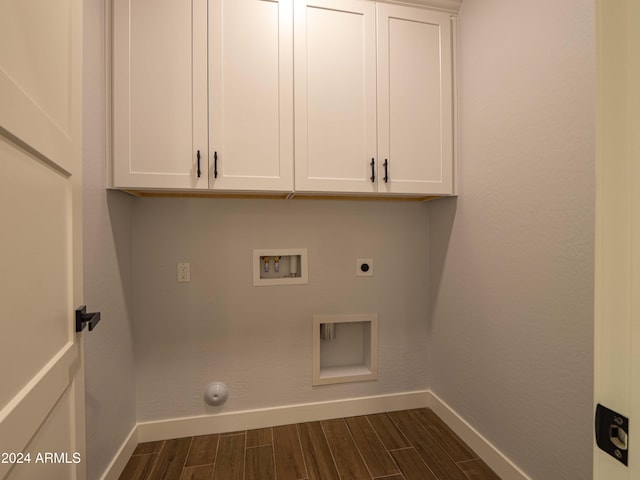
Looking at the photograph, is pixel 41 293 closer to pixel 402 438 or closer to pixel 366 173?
pixel 366 173

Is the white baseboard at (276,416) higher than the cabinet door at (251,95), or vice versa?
the cabinet door at (251,95)

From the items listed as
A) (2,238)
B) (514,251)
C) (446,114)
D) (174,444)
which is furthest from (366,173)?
(174,444)

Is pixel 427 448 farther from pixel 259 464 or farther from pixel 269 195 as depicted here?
pixel 269 195

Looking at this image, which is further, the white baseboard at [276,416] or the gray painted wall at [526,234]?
the white baseboard at [276,416]

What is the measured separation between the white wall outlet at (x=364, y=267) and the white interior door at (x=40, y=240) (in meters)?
→ 1.47

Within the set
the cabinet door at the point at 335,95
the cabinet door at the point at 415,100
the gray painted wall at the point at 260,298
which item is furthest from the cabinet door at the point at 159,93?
the cabinet door at the point at 415,100

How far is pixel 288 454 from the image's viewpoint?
5.20 ft

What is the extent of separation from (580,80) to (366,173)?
2.99 ft

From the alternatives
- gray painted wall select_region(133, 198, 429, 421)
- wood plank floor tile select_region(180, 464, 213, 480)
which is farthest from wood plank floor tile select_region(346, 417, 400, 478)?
wood plank floor tile select_region(180, 464, 213, 480)

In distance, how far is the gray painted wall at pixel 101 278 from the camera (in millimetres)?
1206

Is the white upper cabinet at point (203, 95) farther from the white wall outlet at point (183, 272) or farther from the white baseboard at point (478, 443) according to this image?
the white baseboard at point (478, 443)

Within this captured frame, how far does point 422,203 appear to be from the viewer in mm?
2055

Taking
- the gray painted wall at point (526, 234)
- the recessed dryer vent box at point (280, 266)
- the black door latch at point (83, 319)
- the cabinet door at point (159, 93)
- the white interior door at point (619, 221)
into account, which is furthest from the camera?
the recessed dryer vent box at point (280, 266)

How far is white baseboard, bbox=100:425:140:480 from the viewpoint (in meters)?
1.37
